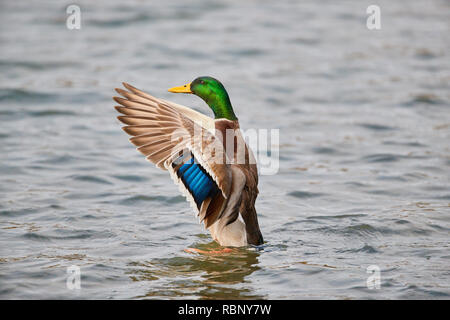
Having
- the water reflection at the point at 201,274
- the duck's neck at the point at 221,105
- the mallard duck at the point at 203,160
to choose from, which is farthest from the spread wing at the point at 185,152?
the duck's neck at the point at 221,105

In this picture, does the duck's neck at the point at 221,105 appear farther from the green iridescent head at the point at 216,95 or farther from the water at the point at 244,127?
the water at the point at 244,127

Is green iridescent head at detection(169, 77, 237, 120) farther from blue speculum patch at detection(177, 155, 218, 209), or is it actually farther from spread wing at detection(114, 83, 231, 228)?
blue speculum patch at detection(177, 155, 218, 209)

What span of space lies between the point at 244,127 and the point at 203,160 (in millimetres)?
4273

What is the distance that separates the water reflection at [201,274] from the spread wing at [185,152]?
396mm

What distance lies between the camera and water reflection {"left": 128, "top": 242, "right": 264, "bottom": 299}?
5051 mm

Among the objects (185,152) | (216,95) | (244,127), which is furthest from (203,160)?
(244,127)

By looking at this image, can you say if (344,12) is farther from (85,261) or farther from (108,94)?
(85,261)

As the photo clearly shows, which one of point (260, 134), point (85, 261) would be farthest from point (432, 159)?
point (85, 261)

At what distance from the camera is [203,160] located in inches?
201

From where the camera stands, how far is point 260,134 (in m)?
9.18

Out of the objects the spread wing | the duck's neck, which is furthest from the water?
the duck's neck
